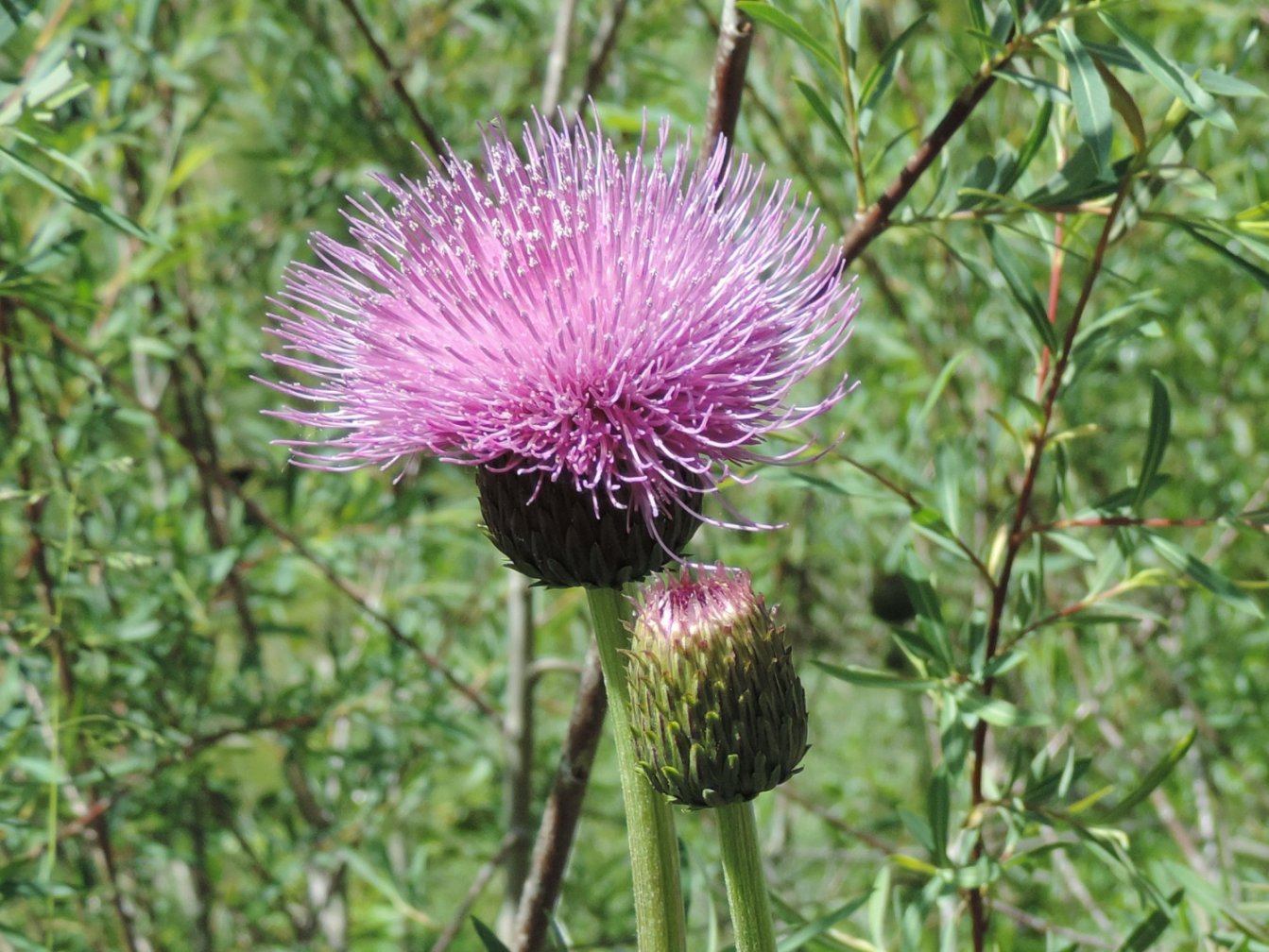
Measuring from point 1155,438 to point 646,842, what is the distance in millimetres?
763

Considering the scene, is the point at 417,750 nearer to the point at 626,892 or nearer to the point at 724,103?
the point at 626,892

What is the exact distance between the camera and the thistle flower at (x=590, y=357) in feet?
4.39

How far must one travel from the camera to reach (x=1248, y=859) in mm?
3590

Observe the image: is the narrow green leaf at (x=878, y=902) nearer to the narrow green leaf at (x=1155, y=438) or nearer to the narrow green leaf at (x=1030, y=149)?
the narrow green leaf at (x=1155, y=438)

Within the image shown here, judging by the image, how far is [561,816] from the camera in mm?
1557

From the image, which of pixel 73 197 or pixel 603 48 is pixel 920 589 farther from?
pixel 603 48

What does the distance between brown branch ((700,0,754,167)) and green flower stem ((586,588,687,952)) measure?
590mm

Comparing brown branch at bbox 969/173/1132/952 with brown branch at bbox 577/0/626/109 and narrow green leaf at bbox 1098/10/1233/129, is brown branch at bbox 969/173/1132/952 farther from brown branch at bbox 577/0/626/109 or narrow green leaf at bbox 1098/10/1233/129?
brown branch at bbox 577/0/626/109

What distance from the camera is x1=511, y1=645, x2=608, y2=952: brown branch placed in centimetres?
156

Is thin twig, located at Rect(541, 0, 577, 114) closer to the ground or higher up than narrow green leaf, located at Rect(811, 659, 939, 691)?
higher up

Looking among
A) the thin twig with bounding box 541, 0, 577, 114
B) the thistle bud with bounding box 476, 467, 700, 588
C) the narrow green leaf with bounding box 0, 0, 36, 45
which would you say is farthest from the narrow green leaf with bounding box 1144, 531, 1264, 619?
the thin twig with bounding box 541, 0, 577, 114

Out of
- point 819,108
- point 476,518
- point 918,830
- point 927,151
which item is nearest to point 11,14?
point 819,108

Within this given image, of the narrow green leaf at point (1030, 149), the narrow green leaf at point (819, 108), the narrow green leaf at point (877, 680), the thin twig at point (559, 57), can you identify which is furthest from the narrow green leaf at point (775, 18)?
the thin twig at point (559, 57)

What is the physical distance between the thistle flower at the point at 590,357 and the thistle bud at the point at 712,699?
3.3 inches
